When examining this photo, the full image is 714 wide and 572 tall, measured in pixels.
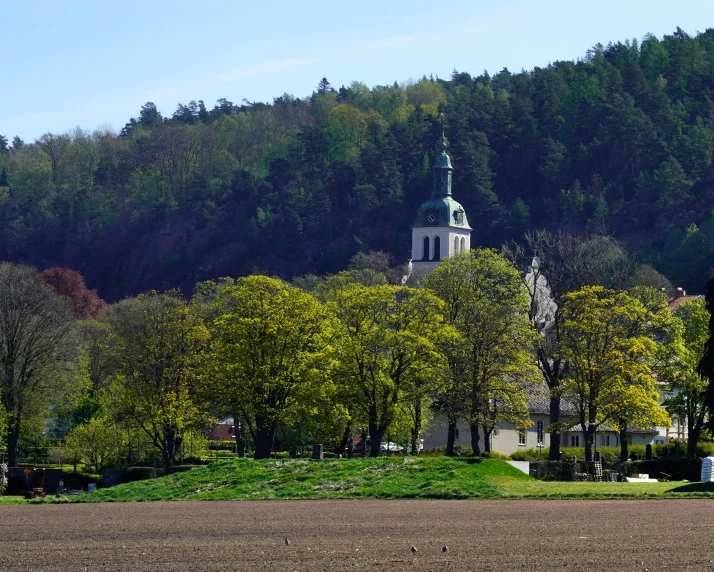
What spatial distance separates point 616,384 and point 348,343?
14454mm

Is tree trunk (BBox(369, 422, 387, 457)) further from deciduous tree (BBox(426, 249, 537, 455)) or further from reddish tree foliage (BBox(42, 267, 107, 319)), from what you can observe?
reddish tree foliage (BBox(42, 267, 107, 319))

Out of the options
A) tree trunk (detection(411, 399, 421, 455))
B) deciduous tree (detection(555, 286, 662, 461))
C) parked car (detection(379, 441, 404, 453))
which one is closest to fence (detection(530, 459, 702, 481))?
deciduous tree (detection(555, 286, 662, 461))

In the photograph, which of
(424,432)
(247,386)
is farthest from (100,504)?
(424,432)

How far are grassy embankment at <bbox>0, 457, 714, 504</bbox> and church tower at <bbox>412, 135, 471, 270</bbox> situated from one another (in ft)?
384

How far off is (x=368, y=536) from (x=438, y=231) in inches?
5633

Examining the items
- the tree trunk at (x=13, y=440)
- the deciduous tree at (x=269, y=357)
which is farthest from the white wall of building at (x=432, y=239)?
the deciduous tree at (x=269, y=357)

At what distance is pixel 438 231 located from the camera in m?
180

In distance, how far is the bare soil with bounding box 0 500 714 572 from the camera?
31.8m

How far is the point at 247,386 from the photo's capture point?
78625mm

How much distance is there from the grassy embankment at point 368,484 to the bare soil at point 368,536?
11.4 feet

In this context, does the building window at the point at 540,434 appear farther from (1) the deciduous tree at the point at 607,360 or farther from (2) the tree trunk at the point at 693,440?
(1) the deciduous tree at the point at 607,360

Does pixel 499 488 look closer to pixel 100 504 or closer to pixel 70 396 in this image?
pixel 100 504

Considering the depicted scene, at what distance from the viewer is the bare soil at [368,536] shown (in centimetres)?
3180

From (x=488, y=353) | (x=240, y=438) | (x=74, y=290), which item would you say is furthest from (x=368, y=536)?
(x=74, y=290)
